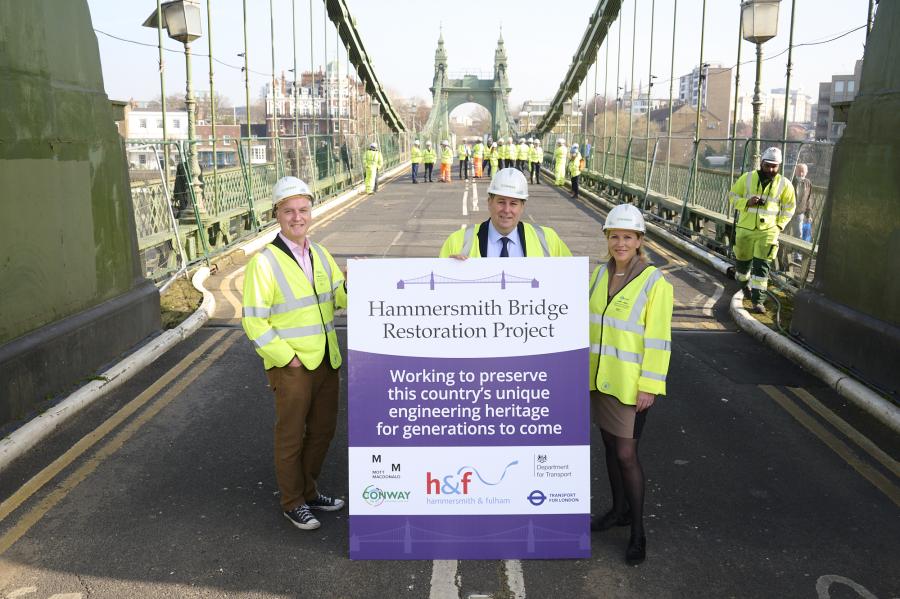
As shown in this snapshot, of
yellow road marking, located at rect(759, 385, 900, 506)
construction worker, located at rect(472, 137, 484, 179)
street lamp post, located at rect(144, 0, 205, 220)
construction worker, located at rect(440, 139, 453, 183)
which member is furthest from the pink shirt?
construction worker, located at rect(472, 137, 484, 179)

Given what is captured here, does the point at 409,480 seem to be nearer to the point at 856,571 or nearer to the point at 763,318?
the point at 856,571

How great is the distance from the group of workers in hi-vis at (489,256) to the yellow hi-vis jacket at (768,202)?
5944 mm

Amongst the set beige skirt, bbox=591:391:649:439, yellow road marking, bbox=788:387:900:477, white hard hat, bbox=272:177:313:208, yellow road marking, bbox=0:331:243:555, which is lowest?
yellow road marking, bbox=0:331:243:555

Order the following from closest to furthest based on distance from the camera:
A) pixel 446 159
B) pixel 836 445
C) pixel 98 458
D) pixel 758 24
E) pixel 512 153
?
1. pixel 98 458
2. pixel 836 445
3. pixel 758 24
4. pixel 446 159
5. pixel 512 153

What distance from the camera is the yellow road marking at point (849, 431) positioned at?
5870 millimetres

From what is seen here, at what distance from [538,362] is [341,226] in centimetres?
1654

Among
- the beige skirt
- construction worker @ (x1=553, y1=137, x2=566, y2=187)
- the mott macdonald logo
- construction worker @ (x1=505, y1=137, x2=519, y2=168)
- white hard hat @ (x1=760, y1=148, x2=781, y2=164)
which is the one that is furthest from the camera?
construction worker @ (x1=505, y1=137, x2=519, y2=168)

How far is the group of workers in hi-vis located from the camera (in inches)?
175

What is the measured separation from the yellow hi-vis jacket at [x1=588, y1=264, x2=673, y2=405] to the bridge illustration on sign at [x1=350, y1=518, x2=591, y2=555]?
0.76 meters

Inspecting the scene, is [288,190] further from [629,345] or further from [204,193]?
[204,193]

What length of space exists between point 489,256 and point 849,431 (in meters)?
3.39

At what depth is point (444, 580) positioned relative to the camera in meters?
4.28

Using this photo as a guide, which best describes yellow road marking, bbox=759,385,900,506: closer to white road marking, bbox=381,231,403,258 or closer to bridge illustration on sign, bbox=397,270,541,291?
bridge illustration on sign, bbox=397,270,541,291

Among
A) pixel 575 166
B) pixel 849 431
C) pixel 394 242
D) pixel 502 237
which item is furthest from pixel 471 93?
pixel 502 237
